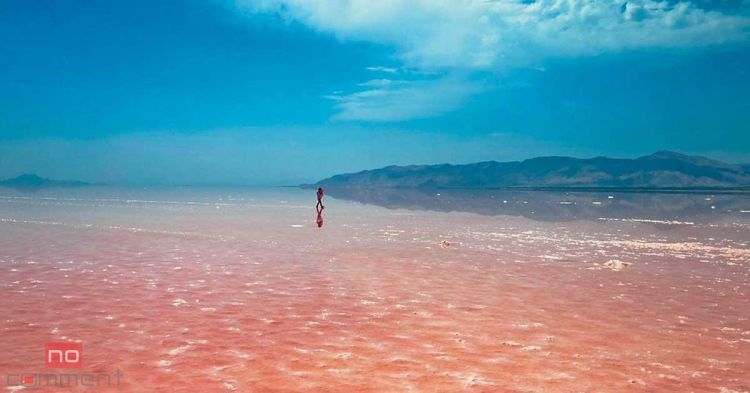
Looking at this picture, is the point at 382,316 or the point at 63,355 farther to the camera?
the point at 382,316

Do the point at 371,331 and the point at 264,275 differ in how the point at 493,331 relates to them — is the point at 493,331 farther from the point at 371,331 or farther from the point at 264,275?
the point at 264,275

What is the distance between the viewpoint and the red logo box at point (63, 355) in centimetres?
816

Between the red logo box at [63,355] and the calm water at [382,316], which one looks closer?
the calm water at [382,316]

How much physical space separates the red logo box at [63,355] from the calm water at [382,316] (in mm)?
150

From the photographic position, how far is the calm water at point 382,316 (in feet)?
26.1

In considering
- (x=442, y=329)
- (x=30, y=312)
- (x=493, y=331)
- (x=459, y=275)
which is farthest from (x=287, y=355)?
(x=459, y=275)

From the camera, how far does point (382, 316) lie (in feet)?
38.2

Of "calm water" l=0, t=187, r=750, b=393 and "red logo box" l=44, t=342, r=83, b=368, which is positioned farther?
"red logo box" l=44, t=342, r=83, b=368

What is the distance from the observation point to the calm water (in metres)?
7.95

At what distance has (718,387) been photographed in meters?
7.60

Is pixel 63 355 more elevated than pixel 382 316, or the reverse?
pixel 63 355

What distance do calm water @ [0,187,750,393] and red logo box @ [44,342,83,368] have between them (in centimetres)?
15

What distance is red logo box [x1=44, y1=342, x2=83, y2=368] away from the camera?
816 cm

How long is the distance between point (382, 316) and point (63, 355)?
20.4 feet
